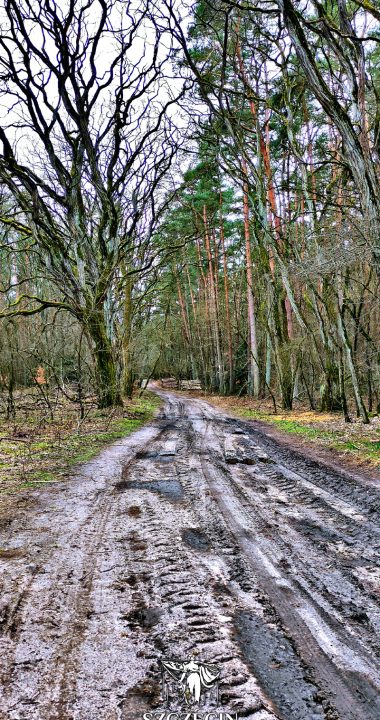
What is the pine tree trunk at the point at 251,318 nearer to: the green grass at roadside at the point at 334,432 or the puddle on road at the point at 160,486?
the green grass at roadside at the point at 334,432

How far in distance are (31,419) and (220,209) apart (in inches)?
632

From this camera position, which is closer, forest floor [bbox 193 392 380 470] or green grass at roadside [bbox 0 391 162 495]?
green grass at roadside [bbox 0 391 162 495]

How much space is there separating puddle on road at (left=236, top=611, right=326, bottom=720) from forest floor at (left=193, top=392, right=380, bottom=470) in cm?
453

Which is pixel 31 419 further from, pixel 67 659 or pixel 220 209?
pixel 220 209

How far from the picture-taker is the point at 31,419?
475 inches

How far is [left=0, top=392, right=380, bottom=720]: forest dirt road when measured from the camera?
1.77m

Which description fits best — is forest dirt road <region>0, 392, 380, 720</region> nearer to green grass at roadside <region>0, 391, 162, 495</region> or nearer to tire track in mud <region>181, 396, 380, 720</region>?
tire track in mud <region>181, 396, 380, 720</region>

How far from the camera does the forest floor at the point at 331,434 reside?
7039 mm

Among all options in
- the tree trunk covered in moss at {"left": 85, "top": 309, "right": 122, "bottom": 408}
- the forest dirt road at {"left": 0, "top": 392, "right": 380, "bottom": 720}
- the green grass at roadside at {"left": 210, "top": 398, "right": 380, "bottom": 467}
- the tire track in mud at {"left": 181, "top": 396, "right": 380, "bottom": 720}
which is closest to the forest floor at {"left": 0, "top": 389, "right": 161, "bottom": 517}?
the tree trunk covered in moss at {"left": 85, "top": 309, "right": 122, "bottom": 408}


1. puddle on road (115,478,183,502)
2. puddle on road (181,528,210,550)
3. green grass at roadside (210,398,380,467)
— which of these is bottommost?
puddle on road (181,528,210,550)

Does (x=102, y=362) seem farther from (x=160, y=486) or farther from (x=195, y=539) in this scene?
(x=195, y=539)

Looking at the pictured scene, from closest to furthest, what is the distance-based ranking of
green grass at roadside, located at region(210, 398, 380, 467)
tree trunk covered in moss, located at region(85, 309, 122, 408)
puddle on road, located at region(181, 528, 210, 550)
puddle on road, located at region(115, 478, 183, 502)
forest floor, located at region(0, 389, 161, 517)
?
puddle on road, located at region(181, 528, 210, 550), puddle on road, located at region(115, 478, 183, 502), forest floor, located at region(0, 389, 161, 517), green grass at roadside, located at region(210, 398, 380, 467), tree trunk covered in moss, located at region(85, 309, 122, 408)

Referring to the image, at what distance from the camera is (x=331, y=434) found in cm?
938

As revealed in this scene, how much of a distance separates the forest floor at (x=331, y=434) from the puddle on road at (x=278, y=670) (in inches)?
178
